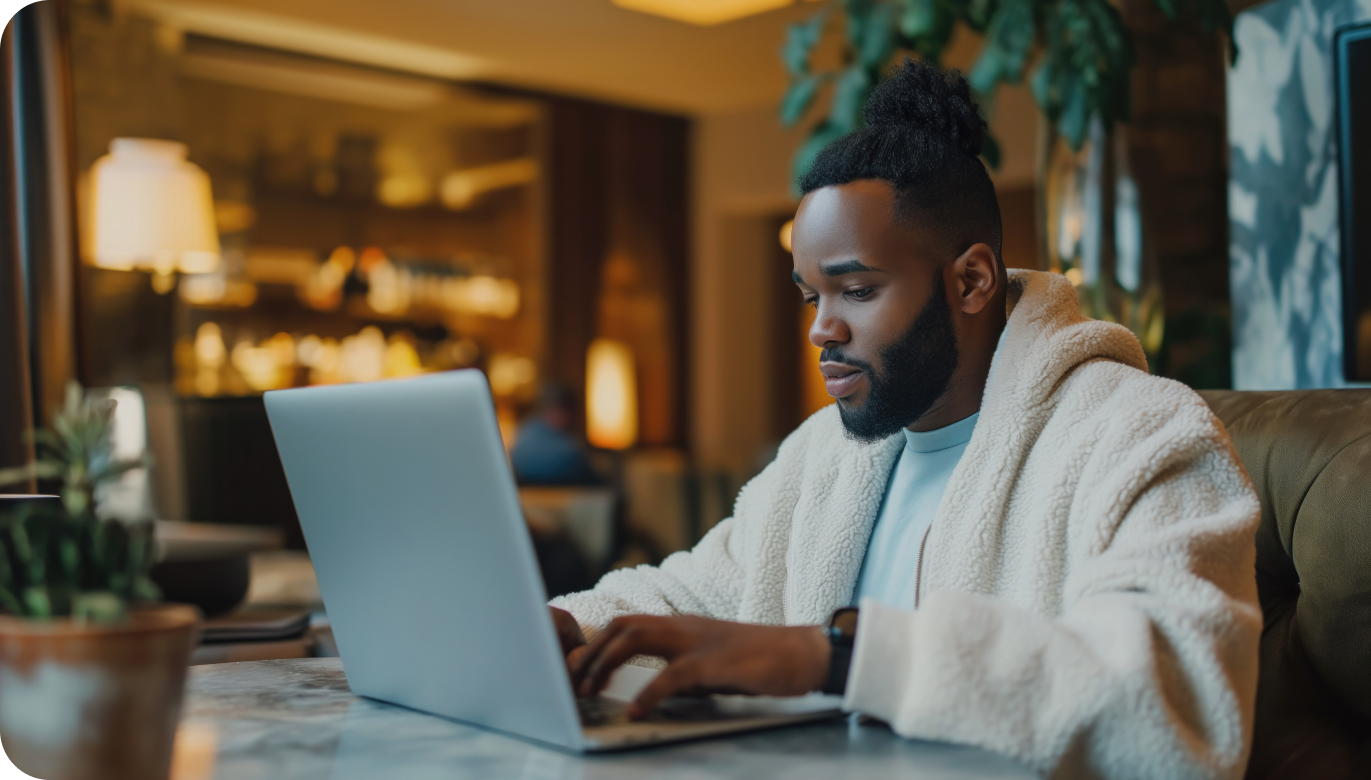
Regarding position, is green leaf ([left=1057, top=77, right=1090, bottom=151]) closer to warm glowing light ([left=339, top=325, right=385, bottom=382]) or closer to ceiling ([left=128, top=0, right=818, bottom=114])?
ceiling ([left=128, top=0, right=818, bottom=114])

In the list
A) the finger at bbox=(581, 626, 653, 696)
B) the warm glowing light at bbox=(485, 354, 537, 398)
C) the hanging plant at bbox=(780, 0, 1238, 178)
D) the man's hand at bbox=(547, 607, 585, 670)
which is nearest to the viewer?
the finger at bbox=(581, 626, 653, 696)

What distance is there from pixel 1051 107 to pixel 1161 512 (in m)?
1.47

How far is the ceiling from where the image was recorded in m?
5.30

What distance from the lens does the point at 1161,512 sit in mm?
854

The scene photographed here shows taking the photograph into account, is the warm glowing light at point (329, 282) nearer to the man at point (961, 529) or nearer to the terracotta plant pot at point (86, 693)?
the man at point (961, 529)

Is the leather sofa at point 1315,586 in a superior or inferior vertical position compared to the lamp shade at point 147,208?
inferior

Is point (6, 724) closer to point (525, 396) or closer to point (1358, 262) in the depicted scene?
point (1358, 262)

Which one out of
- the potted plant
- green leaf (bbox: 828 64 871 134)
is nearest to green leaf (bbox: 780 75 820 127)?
green leaf (bbox: 828 64 871 134)

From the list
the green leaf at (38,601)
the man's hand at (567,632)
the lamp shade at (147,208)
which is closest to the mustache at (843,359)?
the man's hand at (567,632)

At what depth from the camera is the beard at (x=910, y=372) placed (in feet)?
3.78

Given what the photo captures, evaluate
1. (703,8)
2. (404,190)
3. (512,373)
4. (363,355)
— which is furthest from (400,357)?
(703,8)

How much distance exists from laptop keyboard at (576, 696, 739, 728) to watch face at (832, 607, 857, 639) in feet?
0.32

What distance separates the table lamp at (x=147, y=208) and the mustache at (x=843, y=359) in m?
2.59

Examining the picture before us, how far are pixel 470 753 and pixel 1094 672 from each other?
0.39 metres
